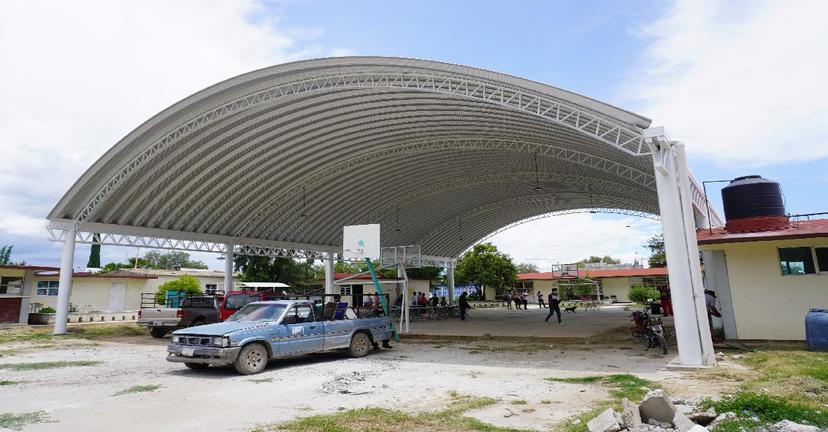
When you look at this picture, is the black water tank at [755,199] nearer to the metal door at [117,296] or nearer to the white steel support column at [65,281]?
the white steel support column at [65,281]

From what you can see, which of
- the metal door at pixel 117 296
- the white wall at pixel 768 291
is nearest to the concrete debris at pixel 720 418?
the white wall at pixel 768 291

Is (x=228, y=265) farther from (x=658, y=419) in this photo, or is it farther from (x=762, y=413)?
(x=762, y=413)

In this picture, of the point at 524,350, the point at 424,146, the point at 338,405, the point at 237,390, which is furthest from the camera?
the point at 424,146

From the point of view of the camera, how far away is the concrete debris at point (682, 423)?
5.07m

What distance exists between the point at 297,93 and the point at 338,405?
12705 mm

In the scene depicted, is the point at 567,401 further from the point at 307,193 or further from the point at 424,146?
the point at 307,193

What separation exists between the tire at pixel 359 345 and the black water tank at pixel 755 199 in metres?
10.8

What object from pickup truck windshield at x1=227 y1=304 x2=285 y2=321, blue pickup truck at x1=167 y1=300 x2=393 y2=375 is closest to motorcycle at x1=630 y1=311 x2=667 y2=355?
blue pickup truck at x1=167 y1=300 x2=393 y2=375

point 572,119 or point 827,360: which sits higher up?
point 572,119

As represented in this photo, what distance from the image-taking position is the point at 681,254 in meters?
10.2

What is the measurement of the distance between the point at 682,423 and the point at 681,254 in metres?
5.96

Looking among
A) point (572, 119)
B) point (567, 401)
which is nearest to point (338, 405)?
point (567, 401)

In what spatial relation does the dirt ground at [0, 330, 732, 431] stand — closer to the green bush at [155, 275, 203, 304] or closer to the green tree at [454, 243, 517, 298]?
the green bush at [155, 275, 203, 304]

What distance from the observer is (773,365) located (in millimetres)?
8867
